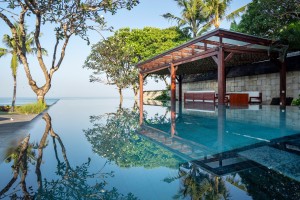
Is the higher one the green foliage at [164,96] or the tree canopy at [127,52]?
the tree canopy at [127,52]

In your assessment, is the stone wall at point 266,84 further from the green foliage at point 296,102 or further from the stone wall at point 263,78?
the green foliage at point 296,102

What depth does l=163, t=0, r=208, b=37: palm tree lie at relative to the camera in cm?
2512

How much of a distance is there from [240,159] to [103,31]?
1265 centimetres

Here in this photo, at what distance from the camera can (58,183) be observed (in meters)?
2.20

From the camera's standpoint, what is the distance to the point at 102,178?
236 centimetres

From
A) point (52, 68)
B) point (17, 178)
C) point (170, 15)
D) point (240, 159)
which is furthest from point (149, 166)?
point (170, 15)

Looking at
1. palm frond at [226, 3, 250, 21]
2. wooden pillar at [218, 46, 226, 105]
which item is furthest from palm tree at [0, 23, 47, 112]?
palm frond at [226, 3, 250, 21]

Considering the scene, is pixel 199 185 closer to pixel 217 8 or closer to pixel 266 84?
pixel 266 84

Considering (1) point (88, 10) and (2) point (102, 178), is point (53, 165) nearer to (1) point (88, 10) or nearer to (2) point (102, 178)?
(2) point (102, 178)

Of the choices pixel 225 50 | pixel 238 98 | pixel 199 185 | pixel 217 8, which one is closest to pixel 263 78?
pixel 238 98

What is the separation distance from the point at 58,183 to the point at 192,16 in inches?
1047

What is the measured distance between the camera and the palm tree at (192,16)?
2512 centimetres

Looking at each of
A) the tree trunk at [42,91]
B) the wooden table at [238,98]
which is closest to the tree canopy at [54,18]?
the tree trunk at [42,91]

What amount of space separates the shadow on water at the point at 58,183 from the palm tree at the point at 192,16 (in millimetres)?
25313
